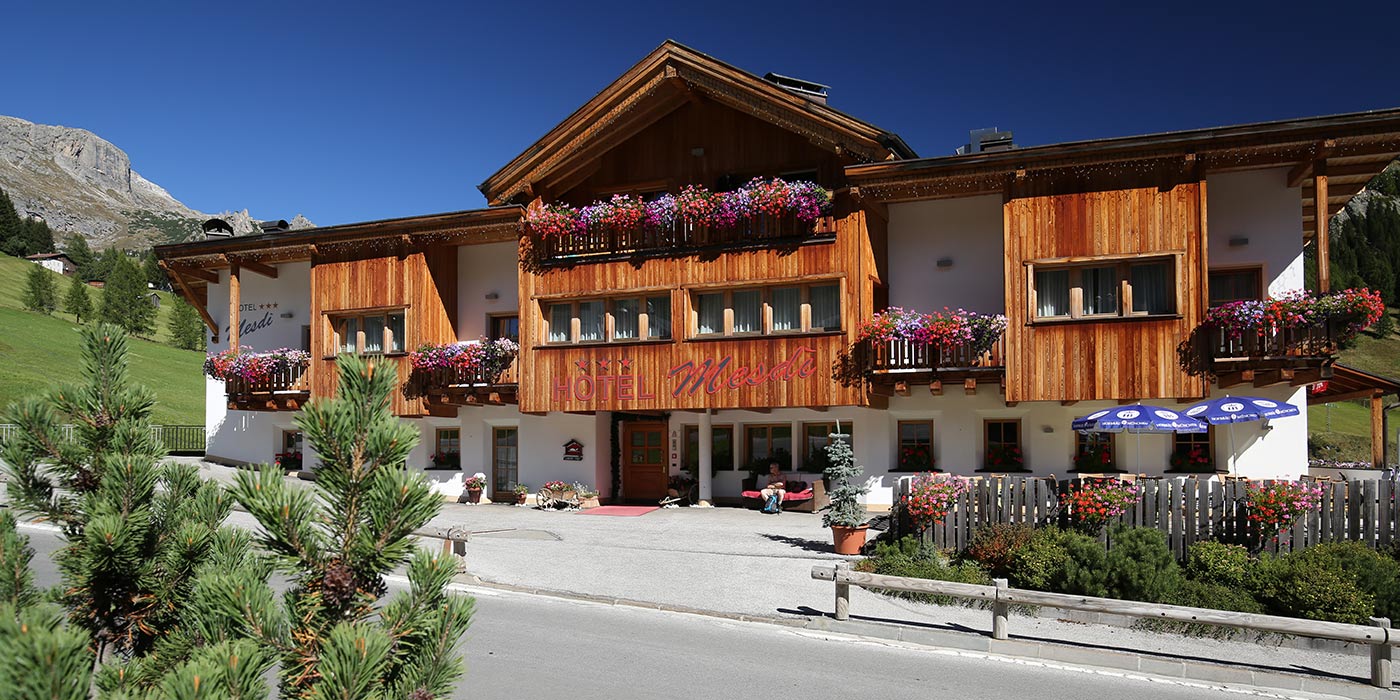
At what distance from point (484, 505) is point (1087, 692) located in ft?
65.1

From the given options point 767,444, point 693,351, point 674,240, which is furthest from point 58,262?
point 767,444

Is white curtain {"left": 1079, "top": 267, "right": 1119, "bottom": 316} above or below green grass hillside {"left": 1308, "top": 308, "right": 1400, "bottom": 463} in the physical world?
above

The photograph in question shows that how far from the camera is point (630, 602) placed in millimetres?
13539

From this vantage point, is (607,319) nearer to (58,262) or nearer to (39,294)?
(39,294)

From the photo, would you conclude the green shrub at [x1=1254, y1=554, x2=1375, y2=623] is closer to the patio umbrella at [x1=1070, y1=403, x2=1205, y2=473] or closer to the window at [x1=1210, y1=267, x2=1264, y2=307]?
the patio umbrella at [x1=1070, y1=403, x2=1205, y2=473]

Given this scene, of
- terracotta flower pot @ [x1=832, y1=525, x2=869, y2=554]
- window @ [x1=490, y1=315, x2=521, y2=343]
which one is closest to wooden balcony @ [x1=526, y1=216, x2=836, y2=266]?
window @ [x1=490, y1=315, x2=521, y2=343]

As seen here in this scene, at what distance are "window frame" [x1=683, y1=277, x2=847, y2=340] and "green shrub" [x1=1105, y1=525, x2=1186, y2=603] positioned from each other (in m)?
10.0

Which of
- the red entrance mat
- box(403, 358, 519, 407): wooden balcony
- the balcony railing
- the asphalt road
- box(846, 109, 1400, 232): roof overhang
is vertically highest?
box(846, 109, 1400, 232): roof overhang

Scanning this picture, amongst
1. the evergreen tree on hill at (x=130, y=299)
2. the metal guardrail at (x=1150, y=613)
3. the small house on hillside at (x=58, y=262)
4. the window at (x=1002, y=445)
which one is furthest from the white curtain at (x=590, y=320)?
the small house on hillside at (x=58, y=262)

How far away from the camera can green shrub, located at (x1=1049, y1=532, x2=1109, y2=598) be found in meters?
13.0

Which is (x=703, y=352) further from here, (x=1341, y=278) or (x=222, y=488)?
(x=1341, y=278)

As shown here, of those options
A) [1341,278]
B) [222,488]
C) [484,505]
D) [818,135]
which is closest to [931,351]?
[818,135]

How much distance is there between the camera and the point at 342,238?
28.0 metres

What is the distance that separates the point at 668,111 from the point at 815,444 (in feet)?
31.6
